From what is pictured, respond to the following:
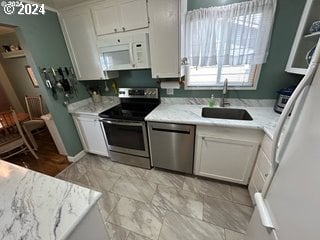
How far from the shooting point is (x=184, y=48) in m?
1.87

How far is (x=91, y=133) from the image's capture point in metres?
2.41

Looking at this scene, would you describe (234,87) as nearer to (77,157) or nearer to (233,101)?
(233,101)

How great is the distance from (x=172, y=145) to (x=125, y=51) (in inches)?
55.9

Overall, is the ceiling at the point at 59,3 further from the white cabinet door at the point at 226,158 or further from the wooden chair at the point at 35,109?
the white cabinet door at the point at 226,158

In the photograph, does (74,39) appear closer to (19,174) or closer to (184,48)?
(184,48)

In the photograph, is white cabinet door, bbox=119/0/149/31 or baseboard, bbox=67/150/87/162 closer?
white cabinet door, bbox=119/0/149/31

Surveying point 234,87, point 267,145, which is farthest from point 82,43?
point 267,145

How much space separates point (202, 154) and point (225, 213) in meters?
0.66

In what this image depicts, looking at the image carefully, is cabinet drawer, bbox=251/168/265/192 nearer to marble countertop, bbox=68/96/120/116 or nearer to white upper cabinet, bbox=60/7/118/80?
marble countertop, bbox=68/96/120/116

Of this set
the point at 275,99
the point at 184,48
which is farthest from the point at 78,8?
the point at 275,99

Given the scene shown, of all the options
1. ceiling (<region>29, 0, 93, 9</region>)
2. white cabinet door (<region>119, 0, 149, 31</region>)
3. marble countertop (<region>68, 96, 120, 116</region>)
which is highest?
ceiling (<region>29, 0, 93, 9</region>)

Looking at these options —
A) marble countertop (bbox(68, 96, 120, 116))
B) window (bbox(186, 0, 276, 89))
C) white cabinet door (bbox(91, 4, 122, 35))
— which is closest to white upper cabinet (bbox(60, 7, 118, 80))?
white cabinet door (bbox(91, 4, 122, 35))

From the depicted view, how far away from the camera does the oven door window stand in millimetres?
2002

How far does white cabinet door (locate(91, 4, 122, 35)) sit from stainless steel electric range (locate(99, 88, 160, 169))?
88 centimetres
